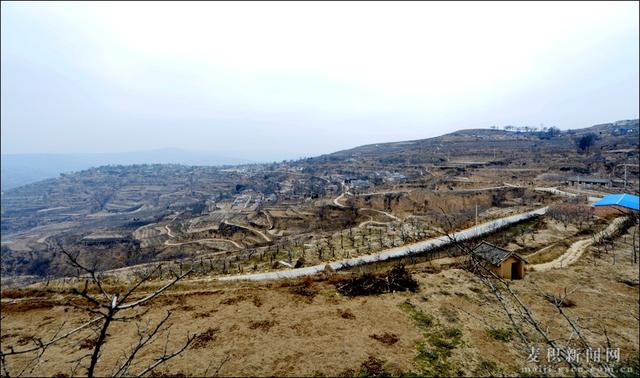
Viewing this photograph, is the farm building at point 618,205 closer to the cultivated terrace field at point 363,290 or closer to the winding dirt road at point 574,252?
the cultivated terrace field at point 363,290

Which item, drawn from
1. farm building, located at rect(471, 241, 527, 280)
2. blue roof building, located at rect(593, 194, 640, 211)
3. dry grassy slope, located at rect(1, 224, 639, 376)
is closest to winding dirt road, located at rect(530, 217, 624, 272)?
dry grassy slope, located at rect(1, 224, 639, 376)

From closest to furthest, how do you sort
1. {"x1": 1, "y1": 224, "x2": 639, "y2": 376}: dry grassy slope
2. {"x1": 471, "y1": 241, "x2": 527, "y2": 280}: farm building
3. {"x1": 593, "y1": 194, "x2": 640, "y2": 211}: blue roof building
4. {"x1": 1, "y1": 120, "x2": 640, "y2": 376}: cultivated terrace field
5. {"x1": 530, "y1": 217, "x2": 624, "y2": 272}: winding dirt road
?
{"x1": 1, "y1": 120, "x2": 640, "y2": 376}: cultivated terrace field < {"x1": 1, "y1": 224, "x2": 639, "y2": 376}: dry grassy slope < {"x1": 471, "y1": 241, "x2": 527, "y2": 280}: farm building < {"x1": 530, "y1": 217, "x2": 624, "y2": 272}: winding dirt road < {"x1": 593, "y1": 194, "x2": 640, "y2": 211}: blue roof building

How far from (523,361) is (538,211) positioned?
35.7 metres

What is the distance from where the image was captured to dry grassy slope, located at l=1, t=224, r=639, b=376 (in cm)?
1097

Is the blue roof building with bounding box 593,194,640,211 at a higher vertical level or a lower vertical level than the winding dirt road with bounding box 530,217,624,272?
higher

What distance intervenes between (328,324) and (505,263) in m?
11.9

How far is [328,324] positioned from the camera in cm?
1327

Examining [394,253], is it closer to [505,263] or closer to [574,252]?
[505,263]

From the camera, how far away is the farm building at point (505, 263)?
18.4 m

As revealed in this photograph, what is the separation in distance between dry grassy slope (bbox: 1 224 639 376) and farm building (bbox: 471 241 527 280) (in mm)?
863

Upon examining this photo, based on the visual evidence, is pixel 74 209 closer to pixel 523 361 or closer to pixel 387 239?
pixel 387 239

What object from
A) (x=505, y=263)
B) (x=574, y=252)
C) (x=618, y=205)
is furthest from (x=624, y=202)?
(x=505, y=263)

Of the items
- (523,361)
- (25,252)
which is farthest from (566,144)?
(25,252)

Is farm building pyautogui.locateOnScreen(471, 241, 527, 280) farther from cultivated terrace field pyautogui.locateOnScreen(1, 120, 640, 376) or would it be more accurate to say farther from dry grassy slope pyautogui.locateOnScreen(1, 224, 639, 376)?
dry grassy slope pyautogui.locateOnScreen(1, 224, 639, 376)
